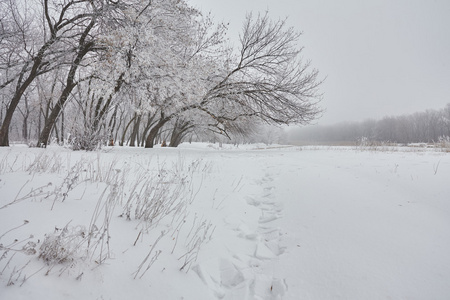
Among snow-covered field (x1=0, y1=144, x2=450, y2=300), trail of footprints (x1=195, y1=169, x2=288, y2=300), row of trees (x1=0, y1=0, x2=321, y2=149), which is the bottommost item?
trail of footprints (x1=195, y1=169, x2=288, y2=300)

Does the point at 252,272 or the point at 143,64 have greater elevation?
the point at 143,64

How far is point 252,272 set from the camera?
74.6 inches

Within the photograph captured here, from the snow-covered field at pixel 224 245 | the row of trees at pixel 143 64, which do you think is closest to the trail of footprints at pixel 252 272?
the snow-covered field at pixel 224 245

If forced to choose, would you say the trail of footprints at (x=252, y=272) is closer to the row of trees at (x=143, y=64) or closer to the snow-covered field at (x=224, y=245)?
the snow-covered field at (x=224, y=245)

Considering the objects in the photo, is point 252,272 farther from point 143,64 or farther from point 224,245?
point 143,64

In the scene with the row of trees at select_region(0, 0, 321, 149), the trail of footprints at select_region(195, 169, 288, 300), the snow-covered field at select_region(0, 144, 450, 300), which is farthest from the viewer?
the row of trees at select_region(0, 0, 321, 149)

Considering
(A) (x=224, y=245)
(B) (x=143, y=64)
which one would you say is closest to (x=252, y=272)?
(A) (x=224, y=245)

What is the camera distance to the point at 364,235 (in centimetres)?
218

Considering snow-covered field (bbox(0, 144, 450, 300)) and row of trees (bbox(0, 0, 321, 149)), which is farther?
row of trees (bbox(0, 0, 321, 149))

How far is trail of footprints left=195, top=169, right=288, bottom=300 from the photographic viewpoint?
1.67 meters

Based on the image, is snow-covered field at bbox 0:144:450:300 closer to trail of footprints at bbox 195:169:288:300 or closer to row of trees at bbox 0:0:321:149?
trail of footprints at bbox 195:169:288:300

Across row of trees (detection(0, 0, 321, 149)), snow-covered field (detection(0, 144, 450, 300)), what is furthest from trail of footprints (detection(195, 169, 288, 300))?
row of trees (detection(0, 0, 321, 149))

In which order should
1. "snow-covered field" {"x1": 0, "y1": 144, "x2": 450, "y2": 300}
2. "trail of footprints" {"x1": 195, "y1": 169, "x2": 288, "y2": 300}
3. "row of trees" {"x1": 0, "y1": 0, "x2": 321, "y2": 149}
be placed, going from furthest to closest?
"row of trees" {"x1": 0, "y1": 0, "x2": 321, "y2": 149}, "trail of footprints" {"x1": 195, "y1": 169, "x2": 288, "y2": 300}, "snow-covered field" {"x1": 0, "y1": 144, "x2": 450, "y2": 300}

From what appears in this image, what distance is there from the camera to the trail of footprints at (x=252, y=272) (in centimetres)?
167
